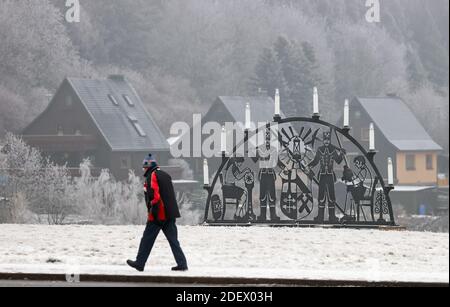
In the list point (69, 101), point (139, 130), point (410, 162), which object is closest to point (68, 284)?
point (69, 101)

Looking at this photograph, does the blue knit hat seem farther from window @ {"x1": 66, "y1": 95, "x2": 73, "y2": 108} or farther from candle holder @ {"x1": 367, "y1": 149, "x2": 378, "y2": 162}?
window @ {"x1": 66, "y1": 95, "x2": 73, "y2": 108}

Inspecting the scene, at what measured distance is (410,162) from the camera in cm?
6488

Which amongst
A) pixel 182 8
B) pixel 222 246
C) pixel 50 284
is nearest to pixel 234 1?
pixel 182 8

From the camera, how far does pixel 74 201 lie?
54.3 meters

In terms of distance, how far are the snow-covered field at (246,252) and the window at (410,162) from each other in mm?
39768

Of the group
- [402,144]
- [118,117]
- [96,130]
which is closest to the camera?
[96,130]

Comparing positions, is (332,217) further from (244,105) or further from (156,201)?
(244,105)

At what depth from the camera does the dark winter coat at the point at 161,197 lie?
15445 mm

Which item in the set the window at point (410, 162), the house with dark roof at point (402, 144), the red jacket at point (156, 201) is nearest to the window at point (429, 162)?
the house with dark roof at point (402, 144)

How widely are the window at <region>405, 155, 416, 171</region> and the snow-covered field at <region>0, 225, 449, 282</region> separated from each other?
3977cm

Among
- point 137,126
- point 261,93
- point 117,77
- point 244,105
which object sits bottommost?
point 137,126

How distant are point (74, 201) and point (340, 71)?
25107mm

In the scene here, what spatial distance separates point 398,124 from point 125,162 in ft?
52.6

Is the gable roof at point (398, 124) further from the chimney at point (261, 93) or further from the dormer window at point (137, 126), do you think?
the dormer window at point (137, 126)
